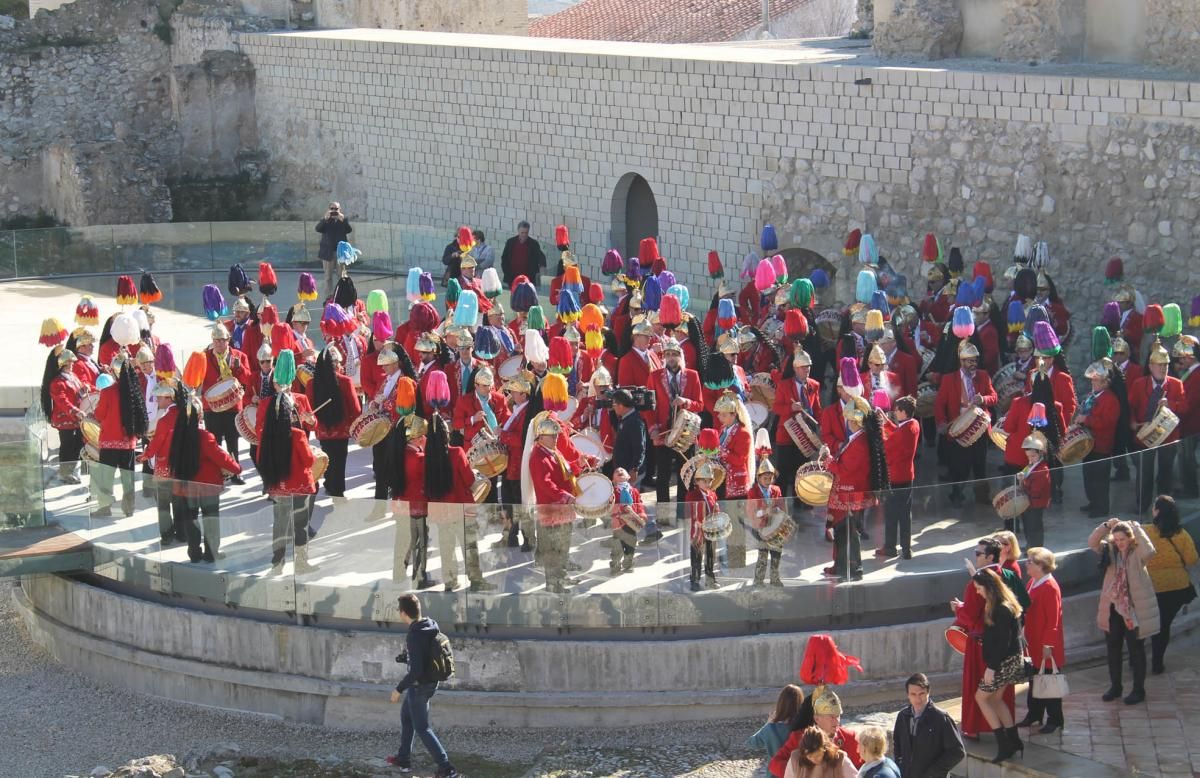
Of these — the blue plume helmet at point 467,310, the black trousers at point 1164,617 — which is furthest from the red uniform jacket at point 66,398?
the black trousers at point 1164,617

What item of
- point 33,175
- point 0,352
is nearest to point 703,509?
point 0,352

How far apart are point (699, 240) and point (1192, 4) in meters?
6.17

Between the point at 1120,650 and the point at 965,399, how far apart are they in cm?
315

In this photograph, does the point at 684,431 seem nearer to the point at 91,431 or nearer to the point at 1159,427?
the point at 1159,427

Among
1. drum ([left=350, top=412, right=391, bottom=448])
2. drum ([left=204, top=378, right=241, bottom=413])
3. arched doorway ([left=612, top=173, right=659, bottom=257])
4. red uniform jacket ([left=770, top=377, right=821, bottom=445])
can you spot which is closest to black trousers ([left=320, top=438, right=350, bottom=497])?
drum ([left=350, top=412, right=391, bottom=448])

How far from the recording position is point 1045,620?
11.5 metres

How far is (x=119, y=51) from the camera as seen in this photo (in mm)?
30688

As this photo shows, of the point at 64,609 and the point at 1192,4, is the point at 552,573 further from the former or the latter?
the point at 1192,4

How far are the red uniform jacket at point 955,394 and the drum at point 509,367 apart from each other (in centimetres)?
340

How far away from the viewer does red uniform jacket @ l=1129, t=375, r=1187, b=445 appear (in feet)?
47.2

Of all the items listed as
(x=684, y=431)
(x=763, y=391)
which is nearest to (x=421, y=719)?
(x=684, y=431)

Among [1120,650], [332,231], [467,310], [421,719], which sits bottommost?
[421,719]

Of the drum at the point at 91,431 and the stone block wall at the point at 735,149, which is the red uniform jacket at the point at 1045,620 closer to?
the stone block wall at the point at 735,149

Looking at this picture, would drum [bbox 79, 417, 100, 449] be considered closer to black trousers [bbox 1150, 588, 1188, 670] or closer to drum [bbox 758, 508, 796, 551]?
drum [bbox 758, 508, 796, 551]
